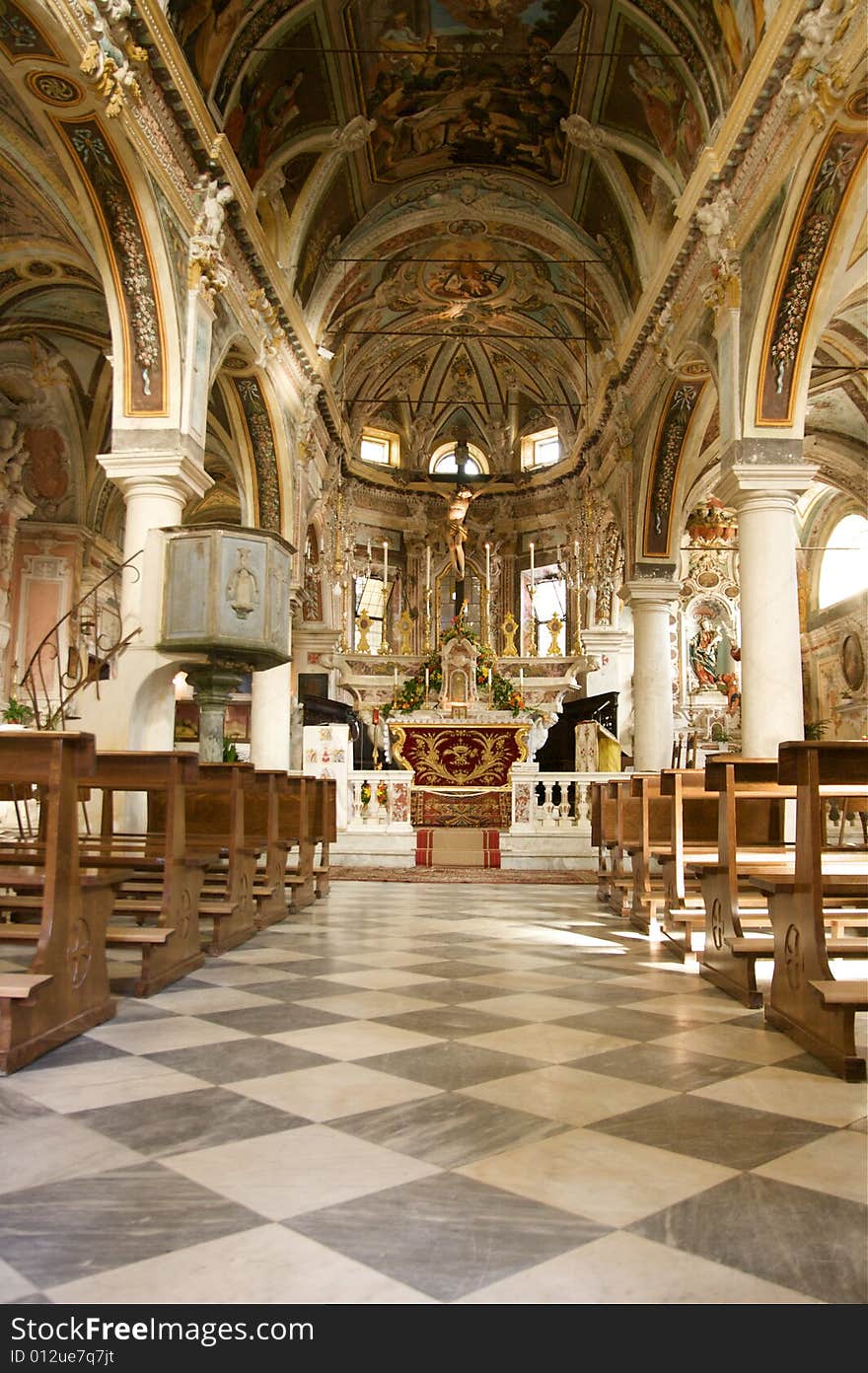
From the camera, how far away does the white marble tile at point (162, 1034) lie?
373 centimetres

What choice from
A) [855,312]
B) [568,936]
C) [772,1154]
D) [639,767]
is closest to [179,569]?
[568,936]

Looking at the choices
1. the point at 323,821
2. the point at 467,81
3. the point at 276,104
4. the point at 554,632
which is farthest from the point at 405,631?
the point at 323,821

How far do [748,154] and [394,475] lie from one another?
15904mm

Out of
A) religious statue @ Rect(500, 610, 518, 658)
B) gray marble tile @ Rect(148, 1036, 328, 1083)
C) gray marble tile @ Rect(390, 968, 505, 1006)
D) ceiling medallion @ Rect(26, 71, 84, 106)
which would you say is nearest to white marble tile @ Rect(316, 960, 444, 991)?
gray marble tile @ Rect(390, 968, 505, 1006)

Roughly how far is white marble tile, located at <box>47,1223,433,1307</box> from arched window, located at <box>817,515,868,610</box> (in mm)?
22255

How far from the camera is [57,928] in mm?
3760

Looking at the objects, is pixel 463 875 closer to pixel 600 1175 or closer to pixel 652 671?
pixel 652 671

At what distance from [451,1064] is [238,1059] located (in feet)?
2.44

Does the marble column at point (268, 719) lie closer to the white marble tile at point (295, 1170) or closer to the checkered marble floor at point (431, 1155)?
the checkered marble floor at point (431, 1155)

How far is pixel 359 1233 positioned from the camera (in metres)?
2.10

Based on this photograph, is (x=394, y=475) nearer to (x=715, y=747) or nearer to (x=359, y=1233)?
(x=715, y=747)

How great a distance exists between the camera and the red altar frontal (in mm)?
16766

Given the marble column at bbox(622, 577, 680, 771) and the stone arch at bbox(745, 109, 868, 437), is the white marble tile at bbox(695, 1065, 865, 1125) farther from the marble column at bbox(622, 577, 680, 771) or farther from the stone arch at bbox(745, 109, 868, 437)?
the marble column at bbox(622, 577, 680, 771)

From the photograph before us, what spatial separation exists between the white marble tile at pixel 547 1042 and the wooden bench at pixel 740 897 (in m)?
0.95
